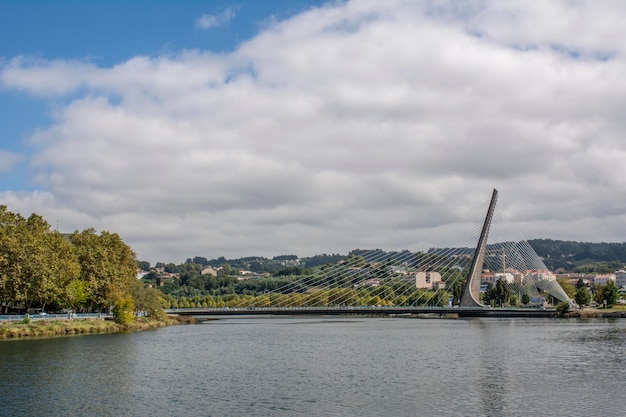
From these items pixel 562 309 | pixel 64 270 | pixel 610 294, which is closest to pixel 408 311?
pixel 562 309

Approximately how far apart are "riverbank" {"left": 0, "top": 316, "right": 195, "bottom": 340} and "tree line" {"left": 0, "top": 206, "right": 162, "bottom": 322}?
2.26 m

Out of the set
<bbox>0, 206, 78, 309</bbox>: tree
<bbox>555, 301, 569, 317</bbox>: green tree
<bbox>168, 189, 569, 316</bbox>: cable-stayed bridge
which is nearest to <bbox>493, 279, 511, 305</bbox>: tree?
<bbox>168, 189, 569, 316</bbox>: cable-stayed bridge

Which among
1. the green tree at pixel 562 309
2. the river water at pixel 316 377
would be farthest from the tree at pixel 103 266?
the green tree at pixel 562 309

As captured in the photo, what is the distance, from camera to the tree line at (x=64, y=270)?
2409 inches

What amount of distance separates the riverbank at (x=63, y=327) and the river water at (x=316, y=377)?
3.73 meters

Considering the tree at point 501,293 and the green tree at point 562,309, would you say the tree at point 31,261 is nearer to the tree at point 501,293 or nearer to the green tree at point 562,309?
the green tree at point 562,309

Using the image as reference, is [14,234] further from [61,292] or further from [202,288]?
[202,288]

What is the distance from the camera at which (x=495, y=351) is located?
5019cm

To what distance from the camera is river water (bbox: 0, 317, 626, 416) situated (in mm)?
28531

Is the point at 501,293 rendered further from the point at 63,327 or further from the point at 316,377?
the point at 316,377

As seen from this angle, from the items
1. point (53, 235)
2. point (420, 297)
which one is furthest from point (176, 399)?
point (420, 297)

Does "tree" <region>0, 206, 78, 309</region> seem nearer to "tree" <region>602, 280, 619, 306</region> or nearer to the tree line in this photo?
the tree line

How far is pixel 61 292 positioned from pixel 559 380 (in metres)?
49.2

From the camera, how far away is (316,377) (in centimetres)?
3756
